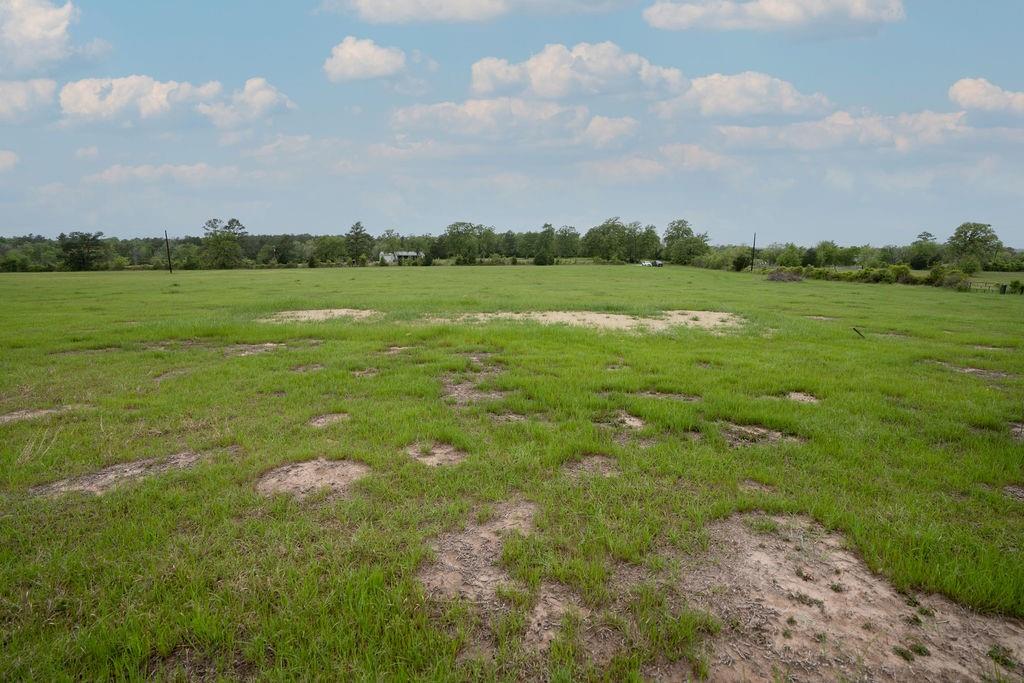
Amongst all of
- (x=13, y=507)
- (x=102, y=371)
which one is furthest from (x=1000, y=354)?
(x=102, y=371)

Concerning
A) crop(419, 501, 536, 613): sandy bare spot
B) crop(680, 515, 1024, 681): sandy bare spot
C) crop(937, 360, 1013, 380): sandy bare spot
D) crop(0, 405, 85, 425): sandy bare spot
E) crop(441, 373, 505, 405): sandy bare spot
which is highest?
crop(441, 373, 505, 405): sandy bare spot

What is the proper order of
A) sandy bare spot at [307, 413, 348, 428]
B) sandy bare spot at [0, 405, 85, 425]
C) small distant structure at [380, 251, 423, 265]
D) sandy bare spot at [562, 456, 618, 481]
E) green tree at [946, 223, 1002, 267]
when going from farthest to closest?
small distant structure at [380, 251, 423, 265] → green tree at [946, 223, 1002, 267] → sandy bare spot at [0, 405, 85, 425] → sandy bare spot at [307, 413, 348, 428] → sandy bare spot at [562, 456, 618, 481]

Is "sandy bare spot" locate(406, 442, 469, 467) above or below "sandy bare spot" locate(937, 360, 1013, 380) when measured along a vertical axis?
below

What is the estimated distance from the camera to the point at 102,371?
8.38 m

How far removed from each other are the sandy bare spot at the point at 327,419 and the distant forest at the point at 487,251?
232 ft

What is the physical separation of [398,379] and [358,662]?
5.42 metres

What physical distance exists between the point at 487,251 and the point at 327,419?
382 ft

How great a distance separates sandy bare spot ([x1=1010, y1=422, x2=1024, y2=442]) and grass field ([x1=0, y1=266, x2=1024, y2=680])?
14 cm

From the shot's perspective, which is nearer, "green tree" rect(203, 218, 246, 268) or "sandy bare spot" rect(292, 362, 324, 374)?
"sandy bare spot" rect(292, 362, 324, 374)

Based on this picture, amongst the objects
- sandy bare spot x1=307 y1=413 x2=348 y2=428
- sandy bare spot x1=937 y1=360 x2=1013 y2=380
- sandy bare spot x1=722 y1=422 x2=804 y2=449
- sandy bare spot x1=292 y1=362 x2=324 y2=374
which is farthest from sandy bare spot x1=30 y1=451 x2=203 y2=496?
sandy bare spot x1=937 y1=360 x2=1013 y2=380

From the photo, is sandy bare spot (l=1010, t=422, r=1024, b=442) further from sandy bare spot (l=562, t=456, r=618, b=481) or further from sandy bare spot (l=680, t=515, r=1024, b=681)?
sandy bare spot (l=562, t=456, r=618, b=481)

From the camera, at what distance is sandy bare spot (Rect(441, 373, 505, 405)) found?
22.5 ft

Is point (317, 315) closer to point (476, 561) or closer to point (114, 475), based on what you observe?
point (114, 475)

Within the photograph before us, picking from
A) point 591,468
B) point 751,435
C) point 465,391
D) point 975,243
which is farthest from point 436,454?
point 975,243
